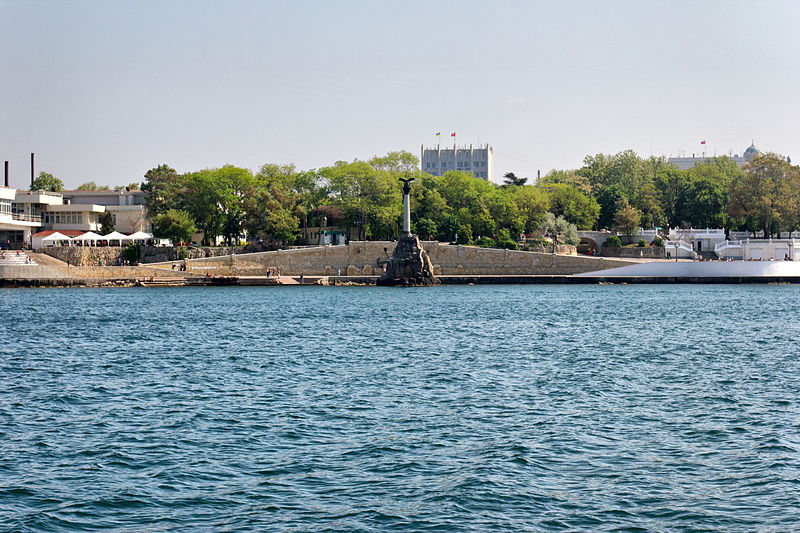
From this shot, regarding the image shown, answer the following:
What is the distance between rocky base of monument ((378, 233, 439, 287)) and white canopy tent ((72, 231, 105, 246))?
27.4 metres

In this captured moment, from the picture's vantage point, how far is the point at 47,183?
370 ft

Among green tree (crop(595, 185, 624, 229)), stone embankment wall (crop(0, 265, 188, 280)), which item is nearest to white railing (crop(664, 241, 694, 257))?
green tree (crop(595, 185, 624, 229))

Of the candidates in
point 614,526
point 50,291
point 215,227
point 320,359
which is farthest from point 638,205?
point 614,526

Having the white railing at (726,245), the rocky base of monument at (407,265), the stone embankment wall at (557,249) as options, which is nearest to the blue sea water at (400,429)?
the rocky base of monument at (407,265)

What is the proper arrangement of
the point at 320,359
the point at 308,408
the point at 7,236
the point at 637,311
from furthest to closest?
the point at 7,236
the point at 637,311
the point at 320,359
the point at 308,408

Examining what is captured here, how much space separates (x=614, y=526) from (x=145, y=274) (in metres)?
68.3

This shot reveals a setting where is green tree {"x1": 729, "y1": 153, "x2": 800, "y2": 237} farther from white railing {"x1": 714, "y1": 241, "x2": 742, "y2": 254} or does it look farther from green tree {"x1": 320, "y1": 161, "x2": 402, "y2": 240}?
green tree {"x1": 320, "y1": 161, "x2": 402, "y2": 240}

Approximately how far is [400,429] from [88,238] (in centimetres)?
6968

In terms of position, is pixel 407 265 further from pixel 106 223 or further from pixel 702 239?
pixel 702 239

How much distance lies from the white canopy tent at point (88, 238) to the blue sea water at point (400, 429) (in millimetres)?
45651

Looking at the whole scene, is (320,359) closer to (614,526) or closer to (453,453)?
(453,453)

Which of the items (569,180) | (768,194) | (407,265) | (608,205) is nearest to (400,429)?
(407,265)

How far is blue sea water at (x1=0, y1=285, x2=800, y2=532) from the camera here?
13.9 metres

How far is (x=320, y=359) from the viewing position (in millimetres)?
30484
